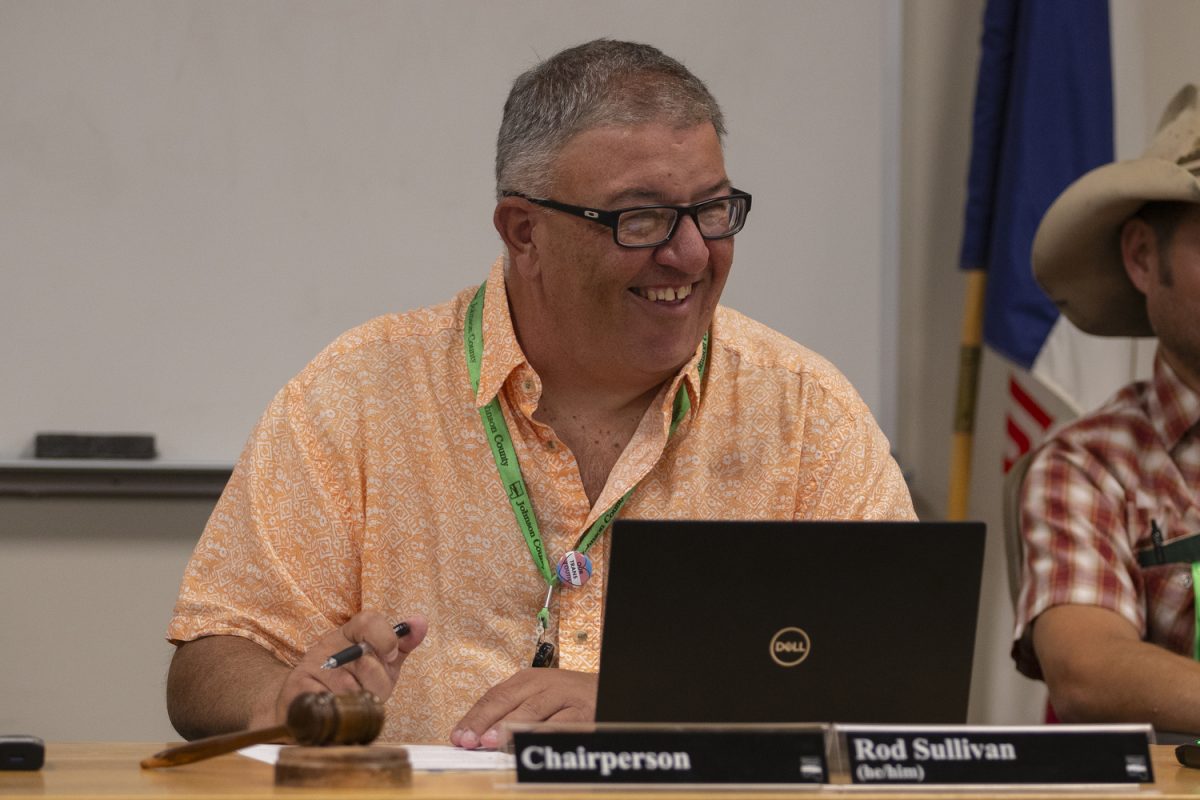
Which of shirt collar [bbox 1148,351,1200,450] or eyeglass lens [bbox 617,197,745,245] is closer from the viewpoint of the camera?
eyeglass lens [bbox 617,197,745,245]

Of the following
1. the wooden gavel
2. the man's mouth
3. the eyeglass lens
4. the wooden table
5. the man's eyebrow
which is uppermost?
the man's eyebrow

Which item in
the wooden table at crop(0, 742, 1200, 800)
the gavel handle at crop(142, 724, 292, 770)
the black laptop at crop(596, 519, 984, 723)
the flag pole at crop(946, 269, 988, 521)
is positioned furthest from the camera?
the flag pole at crop(946, 269, 988, 521)

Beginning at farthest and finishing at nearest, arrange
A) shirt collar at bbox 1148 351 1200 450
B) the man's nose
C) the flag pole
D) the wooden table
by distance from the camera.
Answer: the flag pole
shirt collar at bbox 1148 351 1200 450
the man's nose
the wooden table

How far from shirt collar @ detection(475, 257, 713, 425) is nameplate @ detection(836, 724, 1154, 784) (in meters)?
0.96

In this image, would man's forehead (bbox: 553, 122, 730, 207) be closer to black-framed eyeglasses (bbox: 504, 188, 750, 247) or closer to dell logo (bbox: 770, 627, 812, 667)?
black-framed eyeglasses (bbox: 504, 188, 750, 247)

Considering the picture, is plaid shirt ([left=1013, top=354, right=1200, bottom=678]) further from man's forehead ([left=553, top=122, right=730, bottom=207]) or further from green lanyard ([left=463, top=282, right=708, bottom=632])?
man's forehead ([left=553, top=122, right=730, bottom=207])

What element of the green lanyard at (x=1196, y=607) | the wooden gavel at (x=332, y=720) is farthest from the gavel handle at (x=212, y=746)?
the green lanyard at (x=1196, y=607)

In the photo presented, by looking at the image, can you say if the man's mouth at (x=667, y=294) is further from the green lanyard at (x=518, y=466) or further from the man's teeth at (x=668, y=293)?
the green lanyard at (x=518, y=466)

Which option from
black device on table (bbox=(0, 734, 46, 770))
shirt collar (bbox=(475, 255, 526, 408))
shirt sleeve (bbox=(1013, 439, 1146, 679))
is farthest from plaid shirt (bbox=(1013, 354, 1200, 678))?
black device on table (bbox=(0, 734, 46, 770))

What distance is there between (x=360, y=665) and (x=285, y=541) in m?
0.51

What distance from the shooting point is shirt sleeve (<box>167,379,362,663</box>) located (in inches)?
76.5

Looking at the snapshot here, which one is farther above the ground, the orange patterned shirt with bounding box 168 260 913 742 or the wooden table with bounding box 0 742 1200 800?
the orange patterned shirt with bounding box 168 260 913 742

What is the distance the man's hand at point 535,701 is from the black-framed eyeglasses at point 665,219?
23.7 inches

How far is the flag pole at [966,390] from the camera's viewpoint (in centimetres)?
322
